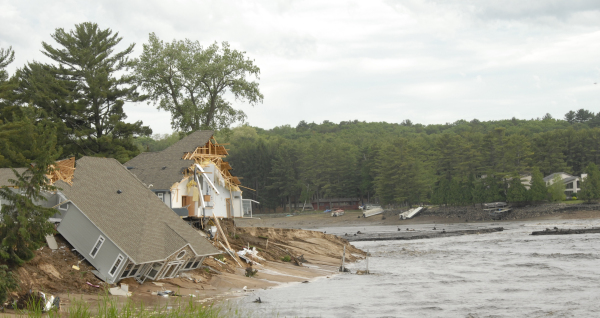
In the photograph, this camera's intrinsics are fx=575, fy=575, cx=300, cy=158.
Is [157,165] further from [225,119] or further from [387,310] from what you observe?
[387,310]

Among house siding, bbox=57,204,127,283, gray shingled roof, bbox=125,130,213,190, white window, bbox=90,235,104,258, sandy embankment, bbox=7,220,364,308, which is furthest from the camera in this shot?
gray shingled roof, bbox=125,130,213,190

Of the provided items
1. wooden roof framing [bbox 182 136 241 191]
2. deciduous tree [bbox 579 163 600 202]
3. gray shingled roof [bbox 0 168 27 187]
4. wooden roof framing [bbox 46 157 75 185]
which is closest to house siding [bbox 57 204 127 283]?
wooden roof framing [bbox 46 157 75 185]

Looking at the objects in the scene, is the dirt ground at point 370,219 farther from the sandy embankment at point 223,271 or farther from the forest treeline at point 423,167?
the sandy embankment at point 223,271

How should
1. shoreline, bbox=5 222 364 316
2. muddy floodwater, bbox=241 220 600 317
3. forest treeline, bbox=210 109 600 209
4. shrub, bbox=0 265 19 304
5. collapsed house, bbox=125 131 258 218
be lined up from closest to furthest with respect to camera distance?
shrub, bbox=0 265 19 304, shoreline, bbox=5 222 364 316, muddy floodwater, bbox=241 220 600 317, collapsed house, bbox=125 131 258 218, forest treeline, bbox=210 109 600 209

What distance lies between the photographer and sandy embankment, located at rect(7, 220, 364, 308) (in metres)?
20.6

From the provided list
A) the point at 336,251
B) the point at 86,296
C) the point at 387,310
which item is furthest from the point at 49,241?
the point at 336,251

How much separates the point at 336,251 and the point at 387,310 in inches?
807

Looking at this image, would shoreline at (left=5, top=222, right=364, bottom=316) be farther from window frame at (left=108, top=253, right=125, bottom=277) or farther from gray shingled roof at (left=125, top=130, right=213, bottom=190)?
gray shingled roof at (left=125, top=130, right=213, bottom=190)

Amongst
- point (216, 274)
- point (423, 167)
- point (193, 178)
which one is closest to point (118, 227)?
point (216, 274)

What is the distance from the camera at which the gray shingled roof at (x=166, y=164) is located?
35.4 metres

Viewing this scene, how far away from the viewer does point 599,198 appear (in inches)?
3839

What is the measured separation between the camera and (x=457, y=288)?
27844 mm

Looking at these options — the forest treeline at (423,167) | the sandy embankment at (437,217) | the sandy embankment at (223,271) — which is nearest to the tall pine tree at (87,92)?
the sandy embankment at (223,271)

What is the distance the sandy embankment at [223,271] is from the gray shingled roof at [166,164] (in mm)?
4514
